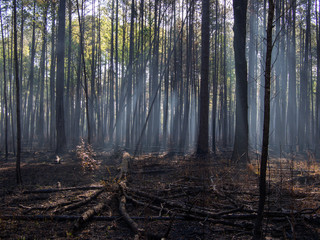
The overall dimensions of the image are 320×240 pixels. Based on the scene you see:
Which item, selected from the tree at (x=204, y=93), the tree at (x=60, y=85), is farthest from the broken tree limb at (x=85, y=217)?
the tree at (x=60, y=85)

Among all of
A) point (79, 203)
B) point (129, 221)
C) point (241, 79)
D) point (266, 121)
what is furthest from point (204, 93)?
point (266, 121)

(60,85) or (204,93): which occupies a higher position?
(60,85)

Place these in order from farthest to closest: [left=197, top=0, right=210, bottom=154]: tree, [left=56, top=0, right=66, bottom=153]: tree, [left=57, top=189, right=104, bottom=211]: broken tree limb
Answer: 1. [left=56, top=0, right=66, bottom=153]: tree
2. [left=197, top=0, right=210, bottom=154]: tree
3. [left=57, top=189, right=104, bottom=211]: broken tree limb

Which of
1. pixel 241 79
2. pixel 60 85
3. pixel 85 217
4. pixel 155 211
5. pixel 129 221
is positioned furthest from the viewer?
pixel 60 85

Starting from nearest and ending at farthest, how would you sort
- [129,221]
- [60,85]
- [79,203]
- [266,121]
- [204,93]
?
1. [266,121]
2. [129,221]
3. [79,203]
4. [204,93]
5. [60,85]

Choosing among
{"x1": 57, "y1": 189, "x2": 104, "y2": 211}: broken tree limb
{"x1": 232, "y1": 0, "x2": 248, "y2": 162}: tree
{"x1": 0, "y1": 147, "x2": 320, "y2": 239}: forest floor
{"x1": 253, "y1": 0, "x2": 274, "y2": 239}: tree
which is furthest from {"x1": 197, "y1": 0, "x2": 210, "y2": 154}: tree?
{"x1": 253, "y1": 0, "x2": 274, "y2": 239}: tree

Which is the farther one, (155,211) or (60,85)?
(60,85)

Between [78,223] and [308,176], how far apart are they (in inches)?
191

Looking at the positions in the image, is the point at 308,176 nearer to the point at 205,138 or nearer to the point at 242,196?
the point at 242,196

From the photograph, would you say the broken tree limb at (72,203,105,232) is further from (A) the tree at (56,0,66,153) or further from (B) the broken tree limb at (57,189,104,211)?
(A) the tree at (56,0,66,153)

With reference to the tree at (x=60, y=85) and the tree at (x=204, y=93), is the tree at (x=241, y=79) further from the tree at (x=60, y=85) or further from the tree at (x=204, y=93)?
the tree at (x=60, y=85)

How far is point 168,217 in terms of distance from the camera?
10.4 feet

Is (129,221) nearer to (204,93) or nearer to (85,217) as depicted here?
(85,217)

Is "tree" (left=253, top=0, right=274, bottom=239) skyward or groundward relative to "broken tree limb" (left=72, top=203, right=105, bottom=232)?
skyward
